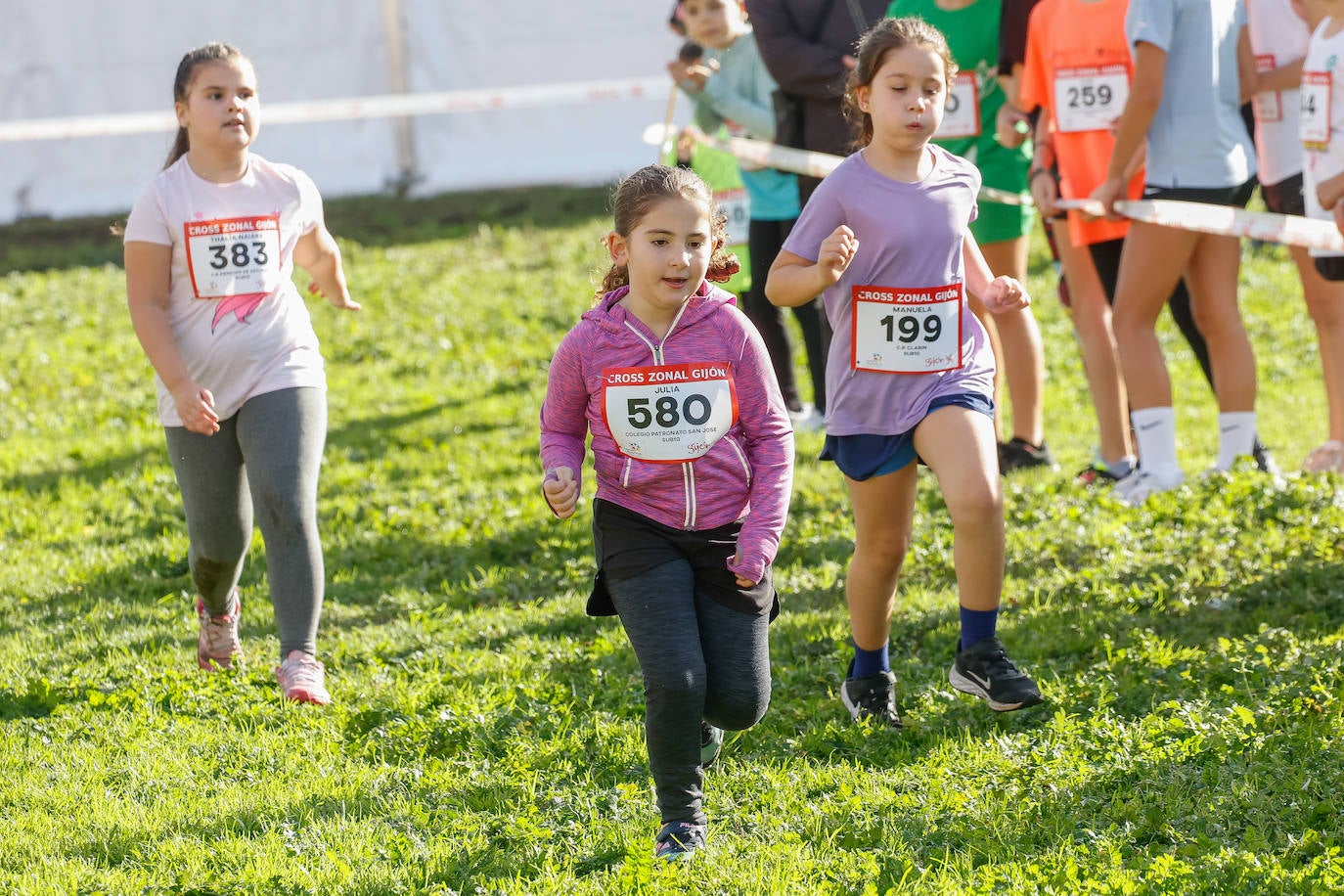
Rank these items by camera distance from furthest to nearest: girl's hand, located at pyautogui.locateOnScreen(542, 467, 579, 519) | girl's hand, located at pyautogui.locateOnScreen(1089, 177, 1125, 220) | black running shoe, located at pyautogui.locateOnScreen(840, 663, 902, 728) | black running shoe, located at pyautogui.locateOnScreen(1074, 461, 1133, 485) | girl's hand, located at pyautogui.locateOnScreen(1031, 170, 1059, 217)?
black running shoe, located at pyautogui.locateOnScreen(1074, 461, 1133, 485) → girl's hand, located at pyautogui.locateOnScreen(1031, 170, 1059, 217) → girl's hand, located at pyautogui.locateOnScreen(1089, 177, 1125, 220) → black running shoe, located at pyautogui.locateOnScreen(840, 663, 902, 728) → girl's hand, located at pyautogui.locateOnScreen(542, 467, 579, 519)

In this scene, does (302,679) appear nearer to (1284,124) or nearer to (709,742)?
(709,742)

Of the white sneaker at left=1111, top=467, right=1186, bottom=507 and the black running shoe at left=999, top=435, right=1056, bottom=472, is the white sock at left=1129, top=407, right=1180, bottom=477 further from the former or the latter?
the black running shoe at left=999, top=435, right=1056, bottom=472

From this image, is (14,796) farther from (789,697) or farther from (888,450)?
(888,450)

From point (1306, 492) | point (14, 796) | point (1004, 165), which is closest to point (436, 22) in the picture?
point (1004, 165)

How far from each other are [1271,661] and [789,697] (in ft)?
4.63

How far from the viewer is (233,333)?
4.99 meters

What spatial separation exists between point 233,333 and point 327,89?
498 inches

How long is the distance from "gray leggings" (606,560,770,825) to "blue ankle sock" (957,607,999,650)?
74 centimetres

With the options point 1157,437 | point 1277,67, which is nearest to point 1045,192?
point 1277,67

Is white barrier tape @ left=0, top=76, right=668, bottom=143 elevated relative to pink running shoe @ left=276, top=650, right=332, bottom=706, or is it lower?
elevated

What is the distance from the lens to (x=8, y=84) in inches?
653

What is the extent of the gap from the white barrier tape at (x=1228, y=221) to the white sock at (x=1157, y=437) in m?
0.77

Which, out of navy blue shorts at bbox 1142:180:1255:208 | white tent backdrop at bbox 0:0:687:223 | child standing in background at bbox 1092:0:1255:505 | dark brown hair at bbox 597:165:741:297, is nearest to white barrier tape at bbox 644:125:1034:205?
child standing in background at bbox 1092:0:1255:505

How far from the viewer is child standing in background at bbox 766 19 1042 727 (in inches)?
167
